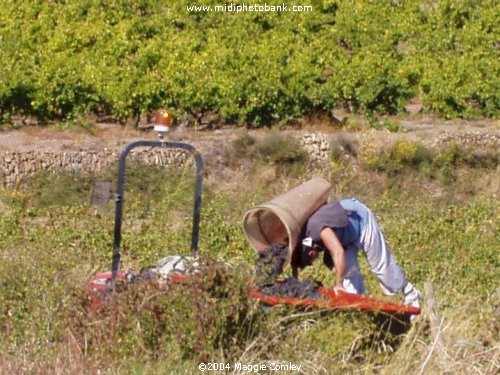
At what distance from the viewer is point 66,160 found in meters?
17.3

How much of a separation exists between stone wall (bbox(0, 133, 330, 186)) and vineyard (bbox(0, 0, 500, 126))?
3548 mm

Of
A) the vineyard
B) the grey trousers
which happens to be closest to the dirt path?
the vineyard

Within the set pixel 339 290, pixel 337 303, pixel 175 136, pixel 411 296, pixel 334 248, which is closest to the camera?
pixel 337 303

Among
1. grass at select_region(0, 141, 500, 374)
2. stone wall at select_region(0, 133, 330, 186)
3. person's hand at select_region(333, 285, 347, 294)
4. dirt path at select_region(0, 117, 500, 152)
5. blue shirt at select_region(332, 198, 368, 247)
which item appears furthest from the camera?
dirt path at select_region(0, 117, 500, 152)

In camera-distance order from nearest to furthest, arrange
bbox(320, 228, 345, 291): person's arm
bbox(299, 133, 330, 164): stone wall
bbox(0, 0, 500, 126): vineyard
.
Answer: bbox(320, 228, 345, 291): person's arm, bbox(299, 133, 330, 164): stone wall, bbox(0, 0, 500, 126): vineyard

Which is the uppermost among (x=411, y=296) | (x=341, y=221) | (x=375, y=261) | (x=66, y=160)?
(x=341, y=221)

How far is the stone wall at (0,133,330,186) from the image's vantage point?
16.9m

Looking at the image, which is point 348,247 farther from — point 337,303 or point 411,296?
point 337,303

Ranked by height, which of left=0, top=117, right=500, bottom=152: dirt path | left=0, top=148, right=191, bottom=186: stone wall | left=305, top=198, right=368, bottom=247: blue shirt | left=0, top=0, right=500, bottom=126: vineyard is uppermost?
left=305, top=198, right=368, bottom=247: blue shirt

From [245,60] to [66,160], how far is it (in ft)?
18.8

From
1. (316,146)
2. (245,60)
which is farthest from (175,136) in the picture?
(245,60)

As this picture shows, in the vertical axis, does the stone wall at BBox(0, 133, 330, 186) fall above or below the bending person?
below

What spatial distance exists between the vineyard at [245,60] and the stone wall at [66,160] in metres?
3.55

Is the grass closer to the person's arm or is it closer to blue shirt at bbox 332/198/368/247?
the person's arm
